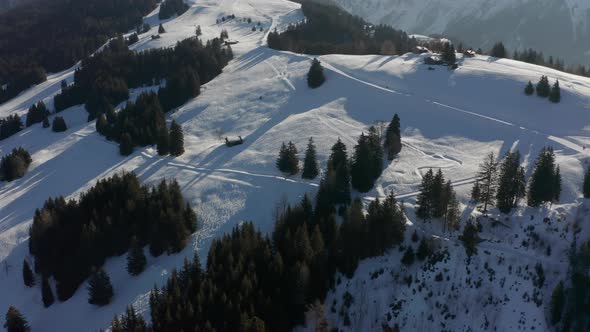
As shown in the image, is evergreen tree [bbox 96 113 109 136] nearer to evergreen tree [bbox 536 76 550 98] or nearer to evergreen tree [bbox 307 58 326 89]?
evergreen tree [bbox 307 58 326 89]

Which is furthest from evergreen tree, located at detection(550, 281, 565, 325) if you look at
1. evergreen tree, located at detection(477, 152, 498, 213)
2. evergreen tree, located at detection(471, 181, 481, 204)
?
evergreen tree, located at detection(471, 181, 481, 204)

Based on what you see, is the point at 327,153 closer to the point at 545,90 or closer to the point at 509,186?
the point at 509,186

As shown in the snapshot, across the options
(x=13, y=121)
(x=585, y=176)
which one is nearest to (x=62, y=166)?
(x=13, y=121)

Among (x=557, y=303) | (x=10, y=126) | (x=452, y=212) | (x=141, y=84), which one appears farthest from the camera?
(x=141, y=84)

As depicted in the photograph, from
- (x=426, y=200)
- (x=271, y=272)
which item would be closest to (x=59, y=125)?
(x=271, y=272)

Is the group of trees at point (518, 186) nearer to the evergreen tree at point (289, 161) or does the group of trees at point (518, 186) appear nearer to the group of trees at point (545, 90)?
the evergreen tree at point (289, 161)

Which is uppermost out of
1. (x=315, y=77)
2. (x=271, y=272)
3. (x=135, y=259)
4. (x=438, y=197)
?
(x=315, y=77)
